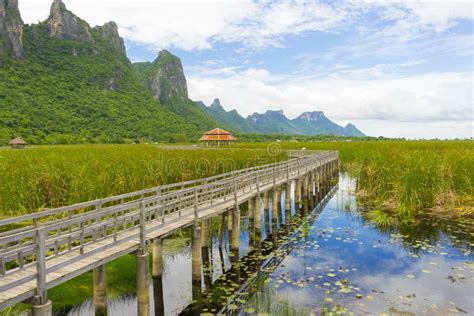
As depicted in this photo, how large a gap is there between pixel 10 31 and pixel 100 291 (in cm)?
12073

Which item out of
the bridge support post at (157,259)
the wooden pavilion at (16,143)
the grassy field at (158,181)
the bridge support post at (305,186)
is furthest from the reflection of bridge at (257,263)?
the wooden pavilion at (16,143)

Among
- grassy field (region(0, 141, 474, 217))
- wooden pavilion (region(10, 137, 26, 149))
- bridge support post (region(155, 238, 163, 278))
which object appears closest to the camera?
bridge support post (region(155, 238, 163, 278))

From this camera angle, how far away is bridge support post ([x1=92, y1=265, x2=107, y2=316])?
26.1 feet

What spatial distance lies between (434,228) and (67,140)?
54.4m

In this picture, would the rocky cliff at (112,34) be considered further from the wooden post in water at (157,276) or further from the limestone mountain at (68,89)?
the wooden post in water at (157,276)

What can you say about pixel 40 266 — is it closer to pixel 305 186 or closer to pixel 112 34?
pixel 305 186

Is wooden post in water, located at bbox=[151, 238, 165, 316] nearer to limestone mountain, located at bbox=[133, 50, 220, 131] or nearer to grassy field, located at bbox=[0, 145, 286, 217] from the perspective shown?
grassy field, located at bbox=[0, 145, 286, 217]

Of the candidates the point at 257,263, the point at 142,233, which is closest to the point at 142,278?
the point at 142,233

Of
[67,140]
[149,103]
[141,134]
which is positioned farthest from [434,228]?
[149,103]

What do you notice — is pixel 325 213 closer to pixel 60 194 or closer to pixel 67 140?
pixel 60 194

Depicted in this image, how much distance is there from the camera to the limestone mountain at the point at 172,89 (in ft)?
535

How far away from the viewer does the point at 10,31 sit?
102 m

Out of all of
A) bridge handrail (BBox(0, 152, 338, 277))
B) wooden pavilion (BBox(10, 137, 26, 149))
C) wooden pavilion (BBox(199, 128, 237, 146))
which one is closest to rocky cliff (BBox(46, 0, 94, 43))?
wooden pavilion (BBox(199, 128, 237, 146))

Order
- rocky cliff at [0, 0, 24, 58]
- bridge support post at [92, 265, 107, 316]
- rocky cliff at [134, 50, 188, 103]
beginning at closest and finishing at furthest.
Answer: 1. bridge support post at [92, 265, 107, 316]
2. rocky cliff at [0, 0, 24, 58]
3. rocky cliff at [134, 50, 188, 103]
